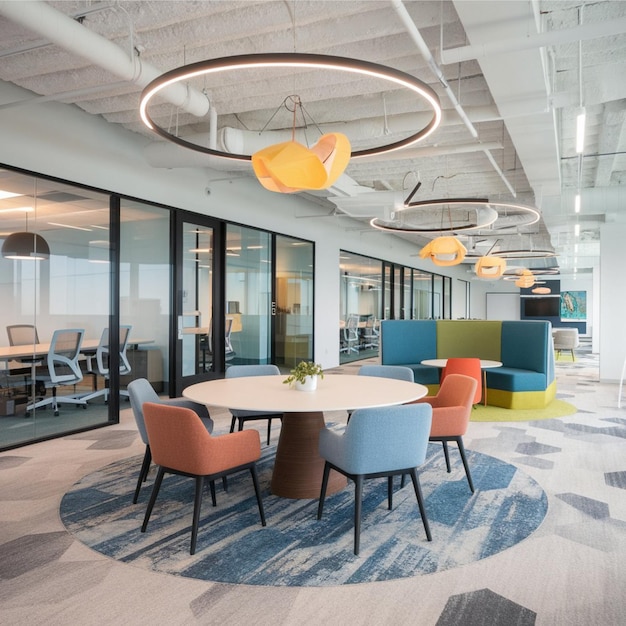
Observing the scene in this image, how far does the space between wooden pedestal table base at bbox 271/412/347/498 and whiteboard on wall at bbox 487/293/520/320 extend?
87.5 ft

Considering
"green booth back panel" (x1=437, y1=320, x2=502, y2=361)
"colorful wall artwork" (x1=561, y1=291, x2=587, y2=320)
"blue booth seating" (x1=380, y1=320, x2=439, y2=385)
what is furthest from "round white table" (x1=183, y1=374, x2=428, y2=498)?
"colorful wall artwork" (x1=561, y1=291, x2=587, y2=320)

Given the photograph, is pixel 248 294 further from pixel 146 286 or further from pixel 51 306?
pixel 51 306

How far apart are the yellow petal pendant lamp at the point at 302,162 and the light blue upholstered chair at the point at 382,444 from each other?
60.7 inches

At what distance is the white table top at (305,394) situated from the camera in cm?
318

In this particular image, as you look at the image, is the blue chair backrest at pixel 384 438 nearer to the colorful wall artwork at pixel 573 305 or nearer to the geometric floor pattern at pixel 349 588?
the geometric floor pattern at pixel 349 588

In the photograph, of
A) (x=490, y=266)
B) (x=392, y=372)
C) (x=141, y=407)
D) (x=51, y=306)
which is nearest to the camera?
(x=141, y=407)

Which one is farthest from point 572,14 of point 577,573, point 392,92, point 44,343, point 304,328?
point 304,328

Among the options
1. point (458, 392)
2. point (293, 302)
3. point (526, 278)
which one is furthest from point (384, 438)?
point (526, 278)

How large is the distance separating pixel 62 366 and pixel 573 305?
94.5 ft

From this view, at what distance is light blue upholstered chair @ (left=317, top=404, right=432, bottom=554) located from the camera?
2996 millimetres

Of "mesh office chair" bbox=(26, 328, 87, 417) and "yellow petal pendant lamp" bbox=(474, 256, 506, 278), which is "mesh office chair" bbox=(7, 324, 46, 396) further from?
"yellow petal pendant lamp" bbox=(474, 256, 506, 278)

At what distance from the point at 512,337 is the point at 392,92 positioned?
421 cm

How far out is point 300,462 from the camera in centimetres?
394

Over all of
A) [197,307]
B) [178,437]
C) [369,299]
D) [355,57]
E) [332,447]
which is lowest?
[332,447]
